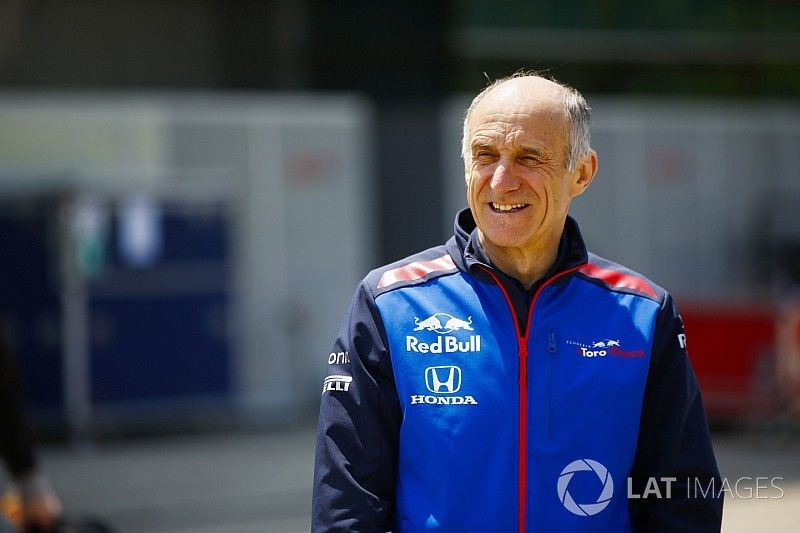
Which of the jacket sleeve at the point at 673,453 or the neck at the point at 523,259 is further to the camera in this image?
the neck at the point at 523,259

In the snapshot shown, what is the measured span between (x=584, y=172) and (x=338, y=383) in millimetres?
720

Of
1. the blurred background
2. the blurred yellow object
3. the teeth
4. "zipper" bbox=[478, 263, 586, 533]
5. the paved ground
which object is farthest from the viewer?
the blurred background

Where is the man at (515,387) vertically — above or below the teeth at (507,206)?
below

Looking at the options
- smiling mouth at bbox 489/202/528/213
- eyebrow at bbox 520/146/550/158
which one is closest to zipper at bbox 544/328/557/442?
smiling mouth at bbox 489/202/528/213

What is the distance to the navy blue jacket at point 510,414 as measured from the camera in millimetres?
2576

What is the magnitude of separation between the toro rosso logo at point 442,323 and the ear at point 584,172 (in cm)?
39

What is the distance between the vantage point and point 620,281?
2764mm

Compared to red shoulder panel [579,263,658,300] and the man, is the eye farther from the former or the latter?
red shoulder panel [579,263,658,300]

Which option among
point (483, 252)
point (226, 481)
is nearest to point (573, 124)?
point (483, 252)

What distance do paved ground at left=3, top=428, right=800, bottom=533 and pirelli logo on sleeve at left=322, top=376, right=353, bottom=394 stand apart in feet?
17.3

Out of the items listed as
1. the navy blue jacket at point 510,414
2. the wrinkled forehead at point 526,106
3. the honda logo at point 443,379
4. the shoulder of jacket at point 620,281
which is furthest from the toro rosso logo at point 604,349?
the wrinkled forehead at point 526,106

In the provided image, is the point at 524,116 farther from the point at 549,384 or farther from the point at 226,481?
the point at 226,481

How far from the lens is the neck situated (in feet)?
8.96

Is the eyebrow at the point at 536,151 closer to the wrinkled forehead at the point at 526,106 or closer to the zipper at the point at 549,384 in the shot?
the wrinkled forehead at the point at 526,106
